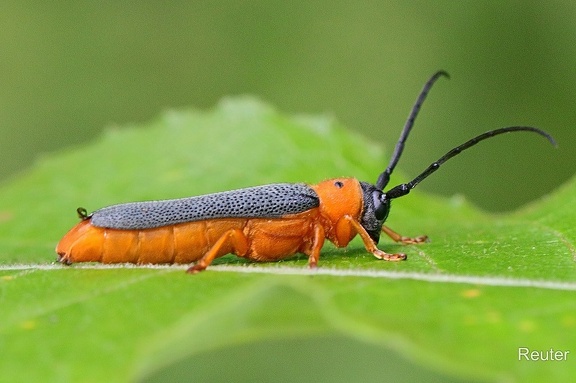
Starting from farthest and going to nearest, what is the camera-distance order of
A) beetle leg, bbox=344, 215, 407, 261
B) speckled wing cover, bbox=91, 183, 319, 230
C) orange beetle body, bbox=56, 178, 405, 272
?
speckled wing cover, bbox=91, 183, 319, 230
orange beetle body, bbox=56, 178, 405, 272
beetle leg, bbox=344, 215, 407, 261

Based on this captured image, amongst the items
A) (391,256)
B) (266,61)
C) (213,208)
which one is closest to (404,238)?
(391,256)

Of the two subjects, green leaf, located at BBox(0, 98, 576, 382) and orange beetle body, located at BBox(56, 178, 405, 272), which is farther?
orange beetle body, located at BBox(56, 178, 405, 272)

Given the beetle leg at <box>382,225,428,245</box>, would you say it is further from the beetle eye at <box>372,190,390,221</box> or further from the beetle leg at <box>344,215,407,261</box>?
the beetle leg at <box>344,215,407,261</box>

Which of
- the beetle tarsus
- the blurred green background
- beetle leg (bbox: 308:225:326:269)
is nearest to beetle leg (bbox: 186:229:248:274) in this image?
beetle leg (bbox: 308:225:326:269)

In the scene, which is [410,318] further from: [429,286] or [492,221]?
[492,221]

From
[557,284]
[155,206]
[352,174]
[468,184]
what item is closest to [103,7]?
[468,184]

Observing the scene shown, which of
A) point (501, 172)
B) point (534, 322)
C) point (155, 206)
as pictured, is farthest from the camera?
point (501, 172)
